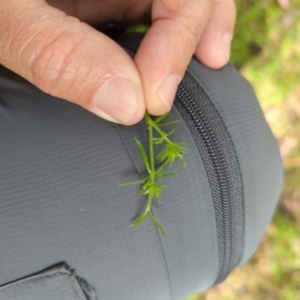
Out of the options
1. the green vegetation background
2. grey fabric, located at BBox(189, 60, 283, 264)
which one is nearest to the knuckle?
grey fabric, located at BBox(189, 60, 283, 264)

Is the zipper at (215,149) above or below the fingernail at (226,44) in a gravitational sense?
below

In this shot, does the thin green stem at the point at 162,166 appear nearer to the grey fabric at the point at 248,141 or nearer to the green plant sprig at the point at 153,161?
the green plant sprig at the point at 153,161

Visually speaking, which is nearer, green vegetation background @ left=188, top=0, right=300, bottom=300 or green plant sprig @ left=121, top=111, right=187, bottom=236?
green plant sprig @ left=121, top=111, right=187, bottom=236

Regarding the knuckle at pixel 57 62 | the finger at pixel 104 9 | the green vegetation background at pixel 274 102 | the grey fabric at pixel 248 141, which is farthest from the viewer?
the green vegetation background at pixel 274 102

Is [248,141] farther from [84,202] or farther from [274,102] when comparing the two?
[274,102]

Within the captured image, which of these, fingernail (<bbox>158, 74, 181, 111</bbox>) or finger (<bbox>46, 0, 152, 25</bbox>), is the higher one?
fingernail (<bbox>158, 74, 181, 111</bbox>)

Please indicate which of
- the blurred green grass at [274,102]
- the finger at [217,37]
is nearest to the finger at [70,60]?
the finger at [217,37]

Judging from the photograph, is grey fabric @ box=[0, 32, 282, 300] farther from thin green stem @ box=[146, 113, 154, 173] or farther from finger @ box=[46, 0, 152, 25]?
finger @ box=[46, 0, 152, 25]

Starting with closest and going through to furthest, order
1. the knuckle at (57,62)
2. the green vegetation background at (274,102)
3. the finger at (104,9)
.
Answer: the knuckle at (57,62) → the finger at (104,9) → the green vegetation background at (274,102)
